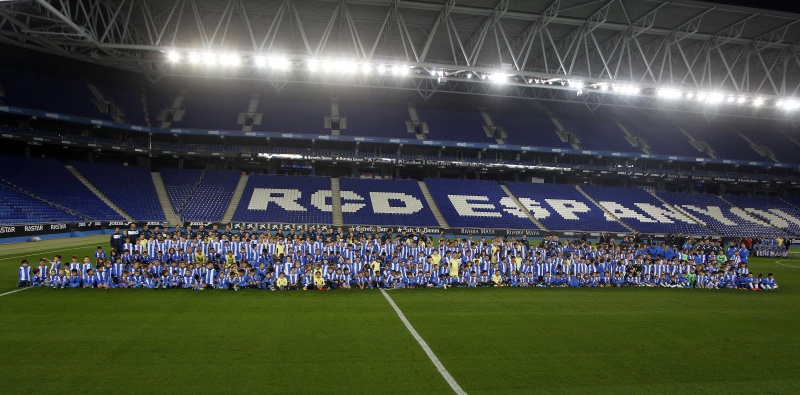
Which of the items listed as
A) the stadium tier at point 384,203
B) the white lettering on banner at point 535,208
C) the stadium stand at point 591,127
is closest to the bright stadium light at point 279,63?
the stadium tier at point 384,203

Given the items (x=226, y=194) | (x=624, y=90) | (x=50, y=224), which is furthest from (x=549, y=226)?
(x=50, y=224)

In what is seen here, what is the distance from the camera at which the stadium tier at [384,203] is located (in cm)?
3116

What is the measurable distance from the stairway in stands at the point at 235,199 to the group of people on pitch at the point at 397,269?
49.3 feet

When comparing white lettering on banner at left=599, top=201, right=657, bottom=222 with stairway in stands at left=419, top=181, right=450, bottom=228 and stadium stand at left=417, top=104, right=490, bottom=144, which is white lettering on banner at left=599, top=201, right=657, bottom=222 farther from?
stairway in stands at left=419, top=181, right=450, bottom=228

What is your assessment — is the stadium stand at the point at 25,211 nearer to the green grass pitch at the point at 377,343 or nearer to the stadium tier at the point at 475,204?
the green grass pitch at the point at 377,343

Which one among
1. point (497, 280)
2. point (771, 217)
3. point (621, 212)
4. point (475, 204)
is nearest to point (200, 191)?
point (475, 204)

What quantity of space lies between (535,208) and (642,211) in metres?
11.1

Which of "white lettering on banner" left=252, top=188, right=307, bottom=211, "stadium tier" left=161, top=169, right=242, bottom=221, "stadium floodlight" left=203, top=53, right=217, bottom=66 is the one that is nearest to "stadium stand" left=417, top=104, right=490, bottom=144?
"white lettering on banner" left=252, top=188, right=307, bottom=211

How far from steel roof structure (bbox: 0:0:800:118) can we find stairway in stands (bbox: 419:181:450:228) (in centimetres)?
1140

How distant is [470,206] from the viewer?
34438 mm

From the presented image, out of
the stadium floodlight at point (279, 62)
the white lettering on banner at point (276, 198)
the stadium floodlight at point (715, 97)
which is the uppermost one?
the stadium floodlight at point (279, 62)

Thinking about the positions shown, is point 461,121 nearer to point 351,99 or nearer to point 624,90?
point 351,99

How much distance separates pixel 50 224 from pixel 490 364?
94.9 feet

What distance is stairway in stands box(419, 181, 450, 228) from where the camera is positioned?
1270 inches
